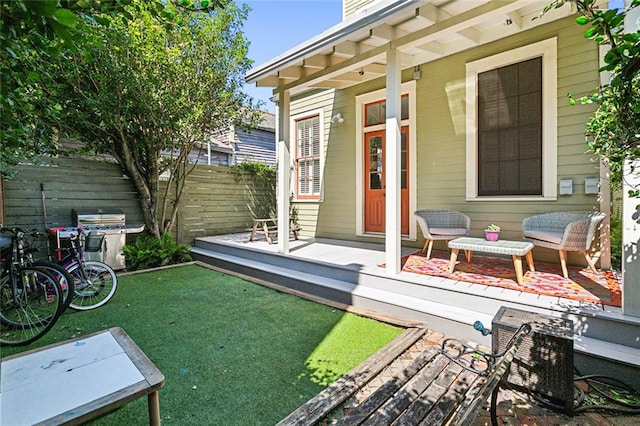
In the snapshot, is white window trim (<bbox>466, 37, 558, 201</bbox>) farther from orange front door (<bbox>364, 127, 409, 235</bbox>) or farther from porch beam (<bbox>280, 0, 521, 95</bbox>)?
orange front door (<bbox>364, 127, 409, 235</bbox>)

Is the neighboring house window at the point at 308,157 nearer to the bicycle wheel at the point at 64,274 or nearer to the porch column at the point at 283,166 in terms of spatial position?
the porch column at the point at 283,166

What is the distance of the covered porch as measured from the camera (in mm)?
2275

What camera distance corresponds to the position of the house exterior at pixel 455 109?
3553 mm

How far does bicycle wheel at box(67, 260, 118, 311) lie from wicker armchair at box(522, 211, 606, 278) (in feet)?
16.9

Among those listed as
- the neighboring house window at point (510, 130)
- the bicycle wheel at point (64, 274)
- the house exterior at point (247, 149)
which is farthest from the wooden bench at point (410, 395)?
the house exterior at point (247, 149)

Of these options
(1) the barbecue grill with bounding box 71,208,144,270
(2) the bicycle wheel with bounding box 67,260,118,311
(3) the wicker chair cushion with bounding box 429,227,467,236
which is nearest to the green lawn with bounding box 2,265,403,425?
(2) the bicycle wheel with bounding box 67,260,118,311

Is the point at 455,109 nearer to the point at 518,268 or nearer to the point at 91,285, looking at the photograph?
the point at 518,268

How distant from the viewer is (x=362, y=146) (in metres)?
6.03

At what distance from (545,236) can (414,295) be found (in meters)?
1.63

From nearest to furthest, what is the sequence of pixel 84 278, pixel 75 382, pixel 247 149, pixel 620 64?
1. pixel 620 64
2. pixel 75 382
3. pixel 84 278
4. pixel 247 149

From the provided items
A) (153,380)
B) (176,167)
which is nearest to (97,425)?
(153,380)

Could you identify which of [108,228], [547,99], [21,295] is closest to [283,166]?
[108,228]

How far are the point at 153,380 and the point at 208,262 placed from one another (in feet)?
15.2

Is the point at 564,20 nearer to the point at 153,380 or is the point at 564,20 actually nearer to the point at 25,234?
the point at 153,380
